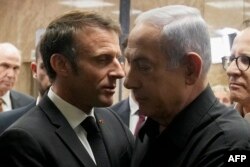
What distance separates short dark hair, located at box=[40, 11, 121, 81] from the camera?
2.34 meters

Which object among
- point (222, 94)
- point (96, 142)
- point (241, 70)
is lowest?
point (222, 94)

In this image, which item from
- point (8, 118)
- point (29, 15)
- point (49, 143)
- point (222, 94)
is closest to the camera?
point (49, 143)

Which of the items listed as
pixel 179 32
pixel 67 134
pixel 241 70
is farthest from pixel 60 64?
pixel 241 70

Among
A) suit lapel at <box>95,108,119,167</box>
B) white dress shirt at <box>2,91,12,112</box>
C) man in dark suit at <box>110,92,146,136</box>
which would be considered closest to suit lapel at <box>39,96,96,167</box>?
suit lapel at <box>95,108,119,167</box>

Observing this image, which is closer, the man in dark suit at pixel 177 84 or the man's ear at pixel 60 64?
the man in dark suit at pixel 177 84

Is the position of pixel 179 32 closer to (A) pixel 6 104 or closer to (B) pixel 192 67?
(B) pixel 192 67

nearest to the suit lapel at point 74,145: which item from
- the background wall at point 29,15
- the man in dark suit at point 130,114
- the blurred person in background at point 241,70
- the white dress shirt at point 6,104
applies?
the blurred person in background at point 241,70

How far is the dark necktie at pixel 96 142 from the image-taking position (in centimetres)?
221

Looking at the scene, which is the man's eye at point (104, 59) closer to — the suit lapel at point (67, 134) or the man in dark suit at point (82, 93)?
the man in dark suit at point (82, 93)

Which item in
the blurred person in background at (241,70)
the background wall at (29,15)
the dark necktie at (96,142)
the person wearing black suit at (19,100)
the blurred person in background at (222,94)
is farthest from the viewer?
the background wall at (29,15)

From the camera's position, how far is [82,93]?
2312 mm

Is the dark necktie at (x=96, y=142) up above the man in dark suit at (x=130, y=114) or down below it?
above

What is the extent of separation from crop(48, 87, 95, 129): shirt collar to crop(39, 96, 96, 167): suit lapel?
0.13ft

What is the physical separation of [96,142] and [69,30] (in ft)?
1.82
